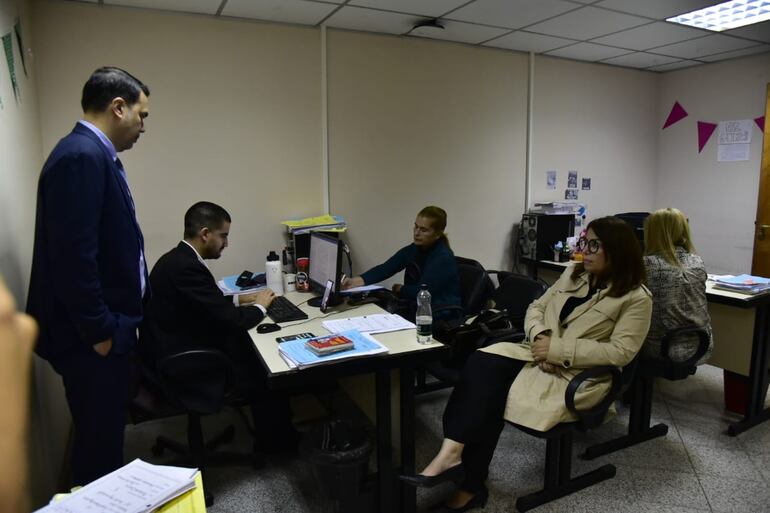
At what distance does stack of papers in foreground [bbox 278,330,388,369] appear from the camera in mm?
1748

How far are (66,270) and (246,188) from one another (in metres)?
1.87

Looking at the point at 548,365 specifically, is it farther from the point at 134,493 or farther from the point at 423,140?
the point at 423,140

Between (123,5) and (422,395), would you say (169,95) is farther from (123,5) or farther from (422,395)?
(422,395)

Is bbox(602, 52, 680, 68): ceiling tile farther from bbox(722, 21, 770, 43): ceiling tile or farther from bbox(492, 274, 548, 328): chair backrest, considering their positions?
bbox(492, 274, 548, 328): chair backrest

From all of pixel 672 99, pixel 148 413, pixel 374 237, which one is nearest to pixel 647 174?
pixel 672 99

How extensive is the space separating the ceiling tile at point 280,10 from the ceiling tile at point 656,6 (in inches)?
67.1

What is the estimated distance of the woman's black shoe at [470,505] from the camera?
2.09 m

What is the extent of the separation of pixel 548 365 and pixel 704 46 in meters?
3.42

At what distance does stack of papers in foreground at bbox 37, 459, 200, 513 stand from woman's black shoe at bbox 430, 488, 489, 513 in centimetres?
135

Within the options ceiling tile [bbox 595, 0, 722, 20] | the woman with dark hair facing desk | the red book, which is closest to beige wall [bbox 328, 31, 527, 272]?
the woman with dark hair facing desk

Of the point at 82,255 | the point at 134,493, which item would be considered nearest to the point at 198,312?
the point at 82,255

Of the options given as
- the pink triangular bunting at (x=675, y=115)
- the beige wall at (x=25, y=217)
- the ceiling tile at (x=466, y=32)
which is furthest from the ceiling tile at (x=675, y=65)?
the beige wall at (x=25, y=217)

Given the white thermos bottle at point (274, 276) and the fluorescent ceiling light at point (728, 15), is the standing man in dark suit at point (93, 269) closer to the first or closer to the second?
the white thermos bottle at point (274, 276)

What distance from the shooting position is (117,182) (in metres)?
1.71
